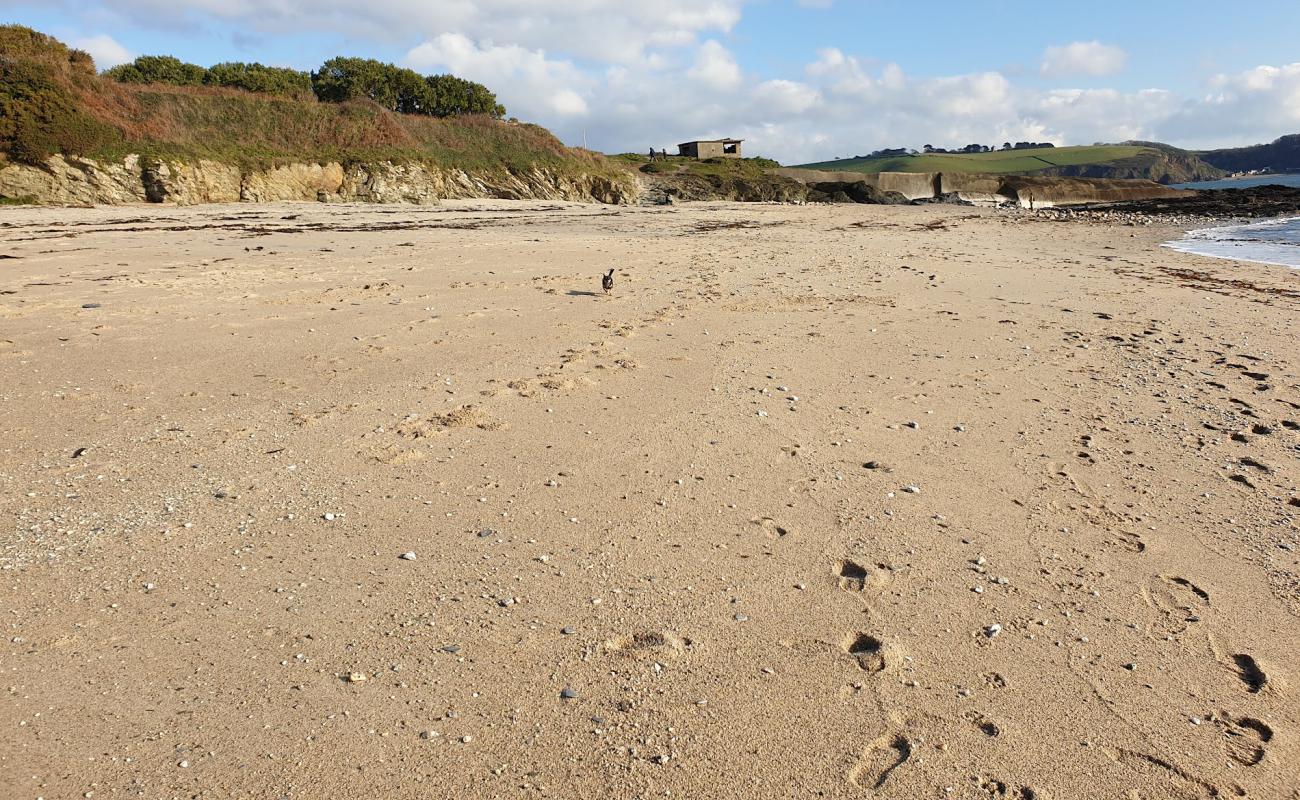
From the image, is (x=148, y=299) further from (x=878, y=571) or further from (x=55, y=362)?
(x=878, y=571)

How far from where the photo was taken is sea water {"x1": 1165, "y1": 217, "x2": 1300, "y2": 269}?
14664 millimetres

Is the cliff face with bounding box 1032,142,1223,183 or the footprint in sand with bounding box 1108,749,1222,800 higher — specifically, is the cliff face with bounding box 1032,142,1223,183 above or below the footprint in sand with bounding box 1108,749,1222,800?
above

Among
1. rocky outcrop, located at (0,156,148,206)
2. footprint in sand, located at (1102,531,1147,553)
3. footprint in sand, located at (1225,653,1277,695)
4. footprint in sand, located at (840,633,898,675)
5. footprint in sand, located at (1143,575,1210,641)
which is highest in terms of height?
rocky outcrop, located at (0,156,148,206)

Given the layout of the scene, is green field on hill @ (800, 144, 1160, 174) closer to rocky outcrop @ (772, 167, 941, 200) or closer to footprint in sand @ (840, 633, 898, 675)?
rocky outcrop @ (772, 167, 941, 200)

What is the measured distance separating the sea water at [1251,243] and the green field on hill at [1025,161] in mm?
69020

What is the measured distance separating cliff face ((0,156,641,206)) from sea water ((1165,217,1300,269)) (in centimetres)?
2342

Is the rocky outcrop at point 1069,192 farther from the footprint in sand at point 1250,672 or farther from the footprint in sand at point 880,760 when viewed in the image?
the footprint in sand at point 880,760

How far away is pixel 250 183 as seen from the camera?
24484 mm

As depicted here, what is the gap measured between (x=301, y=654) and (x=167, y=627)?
0.58 meters

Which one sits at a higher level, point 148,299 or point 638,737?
point 148,299

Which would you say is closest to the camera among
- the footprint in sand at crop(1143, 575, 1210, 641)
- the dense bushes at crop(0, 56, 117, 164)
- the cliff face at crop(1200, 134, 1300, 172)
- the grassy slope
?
the footprint in sand at crop(1143, 575, 1210, 641)

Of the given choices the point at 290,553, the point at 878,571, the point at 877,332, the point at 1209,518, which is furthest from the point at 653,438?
the point at 877,332

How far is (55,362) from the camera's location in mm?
5828

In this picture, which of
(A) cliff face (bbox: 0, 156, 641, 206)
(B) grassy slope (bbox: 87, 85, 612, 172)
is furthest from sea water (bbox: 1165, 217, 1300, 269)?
(B) grassy slope (bbox: 87, 85, 612, 172)
